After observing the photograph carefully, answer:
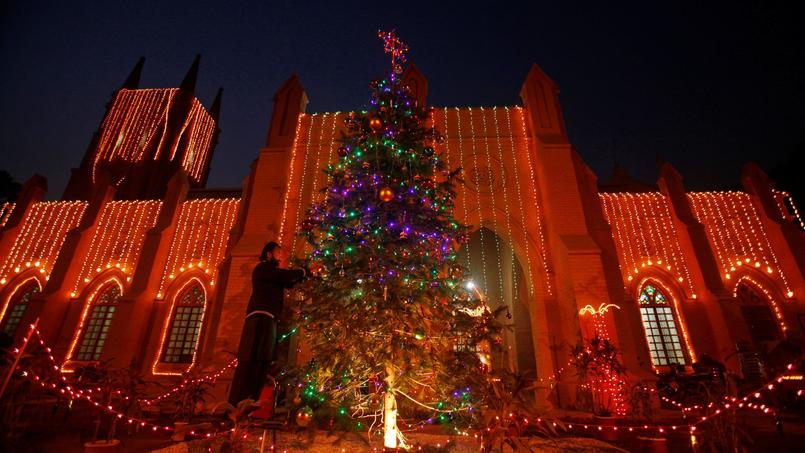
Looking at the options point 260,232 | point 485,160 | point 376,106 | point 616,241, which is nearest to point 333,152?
point 260,232

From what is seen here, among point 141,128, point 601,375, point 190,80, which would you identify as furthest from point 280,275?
point 190,80

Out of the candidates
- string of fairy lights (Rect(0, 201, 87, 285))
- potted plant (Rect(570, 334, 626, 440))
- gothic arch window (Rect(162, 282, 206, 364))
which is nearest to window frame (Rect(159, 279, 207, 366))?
gothic arch window (Rect(162, 282, 206, 364))

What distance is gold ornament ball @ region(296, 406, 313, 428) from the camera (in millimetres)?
4473

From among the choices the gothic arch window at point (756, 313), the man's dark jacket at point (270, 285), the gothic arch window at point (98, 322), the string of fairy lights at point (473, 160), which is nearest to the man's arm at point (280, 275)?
the man's dark jacket at point (270, 285)

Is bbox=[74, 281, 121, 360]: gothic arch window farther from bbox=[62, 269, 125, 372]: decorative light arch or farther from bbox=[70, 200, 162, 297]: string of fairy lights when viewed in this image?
bbox=[70, 200, 162, 297]: string of fairy lights

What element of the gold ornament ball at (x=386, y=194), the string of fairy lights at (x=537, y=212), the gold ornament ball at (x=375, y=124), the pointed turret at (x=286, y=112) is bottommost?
the gold ornament ball at (x=386, y=194)

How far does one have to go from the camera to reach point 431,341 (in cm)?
486

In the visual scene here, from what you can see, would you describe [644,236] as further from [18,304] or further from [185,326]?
[18,304]

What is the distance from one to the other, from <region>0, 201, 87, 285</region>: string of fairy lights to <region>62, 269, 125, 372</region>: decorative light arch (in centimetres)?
225

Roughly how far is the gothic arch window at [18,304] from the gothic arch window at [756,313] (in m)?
25.7

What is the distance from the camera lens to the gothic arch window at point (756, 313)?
1223 cm

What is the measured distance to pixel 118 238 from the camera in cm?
1450

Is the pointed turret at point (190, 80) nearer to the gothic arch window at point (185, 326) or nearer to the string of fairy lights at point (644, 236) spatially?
the gothic arch window at point (185, 326)

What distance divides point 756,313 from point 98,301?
23.6 metres
